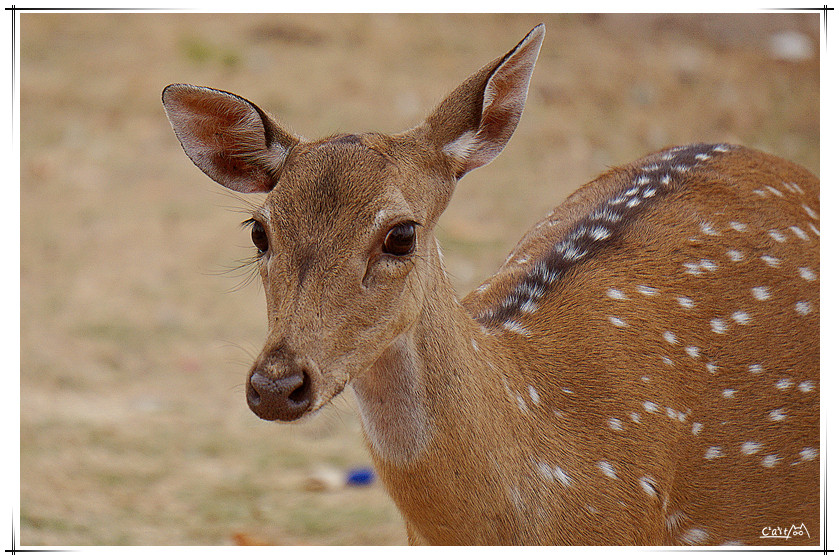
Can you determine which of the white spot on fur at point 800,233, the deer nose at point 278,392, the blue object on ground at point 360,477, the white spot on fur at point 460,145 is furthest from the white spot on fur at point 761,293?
the blue object on ground at point 360,477

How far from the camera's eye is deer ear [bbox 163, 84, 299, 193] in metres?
2.76

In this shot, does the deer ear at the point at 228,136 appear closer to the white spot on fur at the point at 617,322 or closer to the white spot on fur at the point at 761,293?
the white spot on fur at the point at 617,322

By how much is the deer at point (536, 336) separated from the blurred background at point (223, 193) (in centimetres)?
88

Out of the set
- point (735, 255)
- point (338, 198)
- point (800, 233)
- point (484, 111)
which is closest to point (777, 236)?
point (800, 233)

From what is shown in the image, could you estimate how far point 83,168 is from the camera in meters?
7.86

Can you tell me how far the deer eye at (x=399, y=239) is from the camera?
2.52 m

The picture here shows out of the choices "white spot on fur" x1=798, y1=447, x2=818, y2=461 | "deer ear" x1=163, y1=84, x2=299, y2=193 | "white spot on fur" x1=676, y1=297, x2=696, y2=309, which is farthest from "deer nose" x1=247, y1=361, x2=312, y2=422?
"white spot on fur" x1=798, y1=447, x2=818, y2=461

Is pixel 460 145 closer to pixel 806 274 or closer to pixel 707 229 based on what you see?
pixel 707 229

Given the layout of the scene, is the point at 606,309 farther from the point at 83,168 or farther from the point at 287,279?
the point at 83,168

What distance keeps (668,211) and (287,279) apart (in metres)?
1.64

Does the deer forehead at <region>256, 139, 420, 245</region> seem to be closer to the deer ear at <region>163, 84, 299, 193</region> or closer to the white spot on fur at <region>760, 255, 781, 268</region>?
the deer ear at <region>163, 84, 299, 193</region>

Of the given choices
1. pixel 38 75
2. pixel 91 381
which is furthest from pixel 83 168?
pixel 91 381

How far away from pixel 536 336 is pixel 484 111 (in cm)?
83

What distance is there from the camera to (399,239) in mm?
2529
